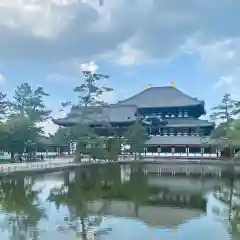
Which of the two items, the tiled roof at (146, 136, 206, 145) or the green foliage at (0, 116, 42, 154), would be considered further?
the tiled roof at (146, 136, 206, 145)

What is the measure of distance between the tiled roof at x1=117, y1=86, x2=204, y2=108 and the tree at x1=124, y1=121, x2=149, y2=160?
10.4 m

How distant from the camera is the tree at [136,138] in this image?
51.9 metres

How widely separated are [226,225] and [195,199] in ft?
21.8

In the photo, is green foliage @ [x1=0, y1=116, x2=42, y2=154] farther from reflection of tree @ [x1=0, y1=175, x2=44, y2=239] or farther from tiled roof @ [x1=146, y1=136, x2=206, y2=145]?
tiled roof @ [x1=146, y1=136, x2=206, y2=145]

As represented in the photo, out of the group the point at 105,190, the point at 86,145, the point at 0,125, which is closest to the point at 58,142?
the point at 86,145

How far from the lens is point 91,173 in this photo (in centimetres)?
3731

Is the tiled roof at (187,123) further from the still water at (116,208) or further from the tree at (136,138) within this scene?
the still water at (116,208)

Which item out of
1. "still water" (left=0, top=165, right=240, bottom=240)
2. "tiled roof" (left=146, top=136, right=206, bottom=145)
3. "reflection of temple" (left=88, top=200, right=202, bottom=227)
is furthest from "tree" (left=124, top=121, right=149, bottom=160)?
"reflection of temple" (left=88, top=200, right=202, bottom=227)

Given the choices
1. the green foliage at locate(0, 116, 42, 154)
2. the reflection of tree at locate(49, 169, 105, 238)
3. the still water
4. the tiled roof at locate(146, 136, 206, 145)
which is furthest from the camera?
the tiled roof at locate(146, 136, 206, 145)

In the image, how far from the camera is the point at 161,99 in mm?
64562

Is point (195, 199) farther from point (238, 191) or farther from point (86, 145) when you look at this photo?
point (86, 145)

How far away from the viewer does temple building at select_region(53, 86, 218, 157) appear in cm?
5472

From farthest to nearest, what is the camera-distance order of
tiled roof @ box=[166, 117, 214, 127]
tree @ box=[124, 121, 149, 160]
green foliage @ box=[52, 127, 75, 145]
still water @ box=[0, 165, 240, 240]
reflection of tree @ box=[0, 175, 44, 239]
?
tiled roof @ box=[166, 117, 214, 127]
tree @ box=[124, 121, 149, 160]
green foliage @ box=[52, 127, 75, 145]
reflection of tree @ box=[0, 175, 44, 239]
still water @ box=[0, 165, 240, 240]

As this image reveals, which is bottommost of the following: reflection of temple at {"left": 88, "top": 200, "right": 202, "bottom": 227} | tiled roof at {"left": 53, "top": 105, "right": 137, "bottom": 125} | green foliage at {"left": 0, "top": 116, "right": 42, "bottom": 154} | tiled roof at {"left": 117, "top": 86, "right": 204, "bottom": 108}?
reflection of temple at {"left": 88, "top": 200, "right": 202, "bottom": 227}
